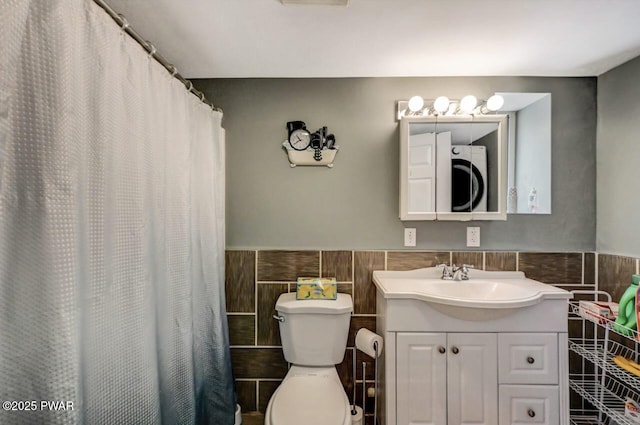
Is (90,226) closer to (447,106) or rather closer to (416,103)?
(416,103)

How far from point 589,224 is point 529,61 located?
1087 millimetres

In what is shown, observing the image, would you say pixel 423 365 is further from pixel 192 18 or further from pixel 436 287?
pixel 192 18

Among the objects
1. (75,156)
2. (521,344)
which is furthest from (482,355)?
(75,156)

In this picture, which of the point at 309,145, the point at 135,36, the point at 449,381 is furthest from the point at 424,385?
the point at 135,36

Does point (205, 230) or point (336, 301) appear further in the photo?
point (336, 301)

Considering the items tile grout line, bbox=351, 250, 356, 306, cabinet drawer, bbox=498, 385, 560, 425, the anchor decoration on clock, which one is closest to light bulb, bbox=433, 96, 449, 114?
the anchor decoration on clock

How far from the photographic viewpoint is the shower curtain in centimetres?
66

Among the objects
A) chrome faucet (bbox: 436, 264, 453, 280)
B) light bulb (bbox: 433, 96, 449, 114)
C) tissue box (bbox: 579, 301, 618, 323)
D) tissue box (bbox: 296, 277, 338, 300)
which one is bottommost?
tissue box (bbox: 579, 301, 618, 323)

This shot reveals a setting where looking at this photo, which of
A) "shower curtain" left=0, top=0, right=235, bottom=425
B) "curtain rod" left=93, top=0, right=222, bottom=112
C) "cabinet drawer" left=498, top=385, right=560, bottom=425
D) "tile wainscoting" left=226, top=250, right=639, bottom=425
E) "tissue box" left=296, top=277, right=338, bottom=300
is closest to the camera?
"shower curtain" left=0, top=0, right=235, bottom=425

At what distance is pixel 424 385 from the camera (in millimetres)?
1478

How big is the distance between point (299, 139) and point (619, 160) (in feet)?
6.22

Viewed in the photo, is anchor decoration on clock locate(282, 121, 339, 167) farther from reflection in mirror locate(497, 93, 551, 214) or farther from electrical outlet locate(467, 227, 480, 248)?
reflection in mirror locate(497, 93, 551, 214)

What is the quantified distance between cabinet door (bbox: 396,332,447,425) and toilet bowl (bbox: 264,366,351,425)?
0.29m

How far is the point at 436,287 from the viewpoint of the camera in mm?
1747
